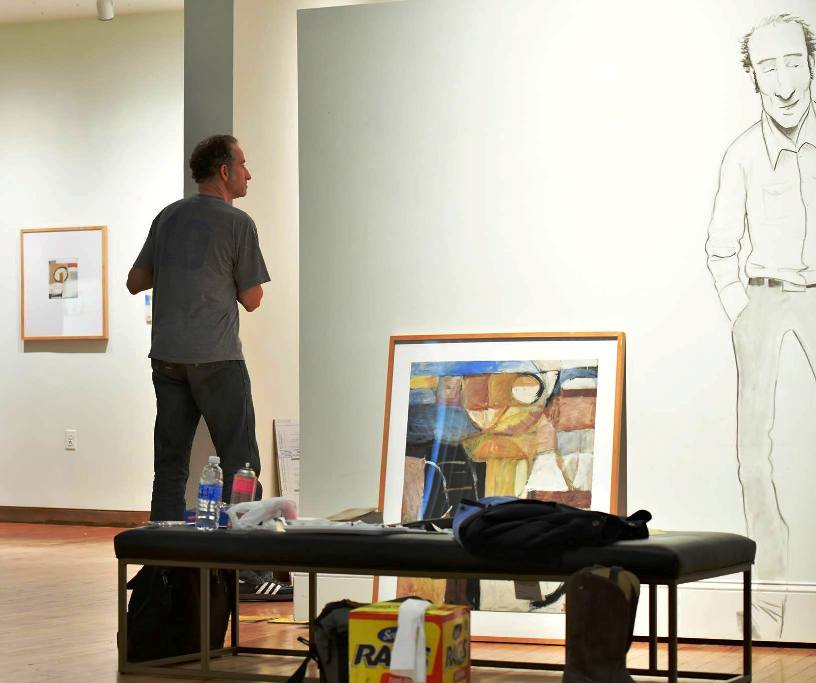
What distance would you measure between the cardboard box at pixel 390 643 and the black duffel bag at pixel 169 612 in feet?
3.29

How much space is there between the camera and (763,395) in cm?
436

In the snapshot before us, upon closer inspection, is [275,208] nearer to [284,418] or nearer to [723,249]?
[284,418]

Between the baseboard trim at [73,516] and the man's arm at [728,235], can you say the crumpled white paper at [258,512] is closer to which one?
the man's arm at [728,235]

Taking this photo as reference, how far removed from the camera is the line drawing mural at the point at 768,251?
433 centimetres

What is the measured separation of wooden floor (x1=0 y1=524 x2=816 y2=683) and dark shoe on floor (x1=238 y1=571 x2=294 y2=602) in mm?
76

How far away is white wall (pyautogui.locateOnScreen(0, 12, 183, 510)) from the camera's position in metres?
8.69

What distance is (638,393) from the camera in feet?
14.8

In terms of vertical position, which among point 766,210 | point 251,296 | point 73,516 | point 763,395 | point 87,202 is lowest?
point 73,516

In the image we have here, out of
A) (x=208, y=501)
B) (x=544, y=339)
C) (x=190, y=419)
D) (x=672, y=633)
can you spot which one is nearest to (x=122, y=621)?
(x=208, y=501)

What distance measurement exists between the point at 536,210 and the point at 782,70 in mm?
974

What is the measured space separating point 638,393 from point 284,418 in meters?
1.88

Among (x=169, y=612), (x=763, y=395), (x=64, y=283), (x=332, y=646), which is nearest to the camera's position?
(x=332, y=646)

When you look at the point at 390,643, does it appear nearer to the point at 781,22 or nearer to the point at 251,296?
the point at 251,296

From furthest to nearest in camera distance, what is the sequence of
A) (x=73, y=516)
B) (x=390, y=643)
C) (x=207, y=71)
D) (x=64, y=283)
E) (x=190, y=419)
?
(x=64, y=283), (x=73, y=516), (x=207, y=71), (x=190, y=419), (x=390, y=643)
